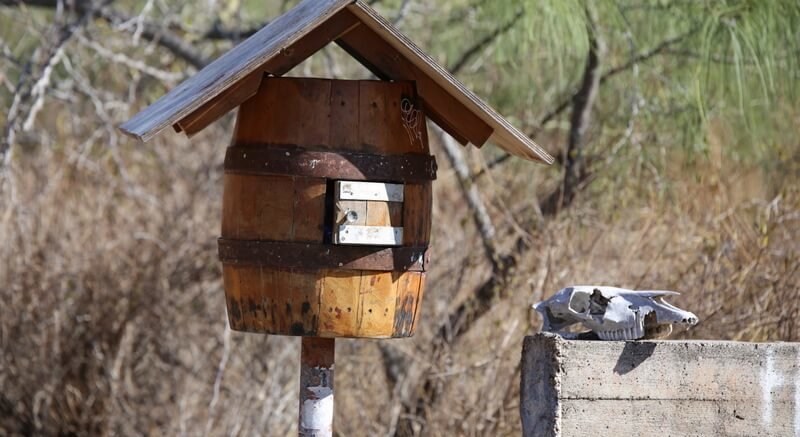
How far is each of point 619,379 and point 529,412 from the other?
0.30 meters

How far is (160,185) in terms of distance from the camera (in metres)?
6.79

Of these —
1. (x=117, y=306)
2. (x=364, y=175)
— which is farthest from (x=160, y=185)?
(x=364, y=175)

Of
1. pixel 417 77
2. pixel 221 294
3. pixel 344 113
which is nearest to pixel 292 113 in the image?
pixel 344 113

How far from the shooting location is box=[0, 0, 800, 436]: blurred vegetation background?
4805mm

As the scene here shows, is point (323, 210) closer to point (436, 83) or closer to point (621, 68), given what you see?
point (436, 83)

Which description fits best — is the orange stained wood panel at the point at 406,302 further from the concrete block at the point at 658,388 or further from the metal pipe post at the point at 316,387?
the concrete block at the point at 658,388

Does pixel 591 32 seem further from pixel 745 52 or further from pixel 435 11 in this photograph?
pixel 435 11

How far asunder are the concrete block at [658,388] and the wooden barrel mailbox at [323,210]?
54 centimetres

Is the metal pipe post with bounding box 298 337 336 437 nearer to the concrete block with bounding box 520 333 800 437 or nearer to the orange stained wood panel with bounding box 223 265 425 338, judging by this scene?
the orange stained wood panel with bounding box 223 265 425 338

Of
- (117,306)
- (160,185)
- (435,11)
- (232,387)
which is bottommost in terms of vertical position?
(232,387)

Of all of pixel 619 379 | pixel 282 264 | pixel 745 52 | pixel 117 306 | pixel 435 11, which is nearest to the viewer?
pixel 282 264

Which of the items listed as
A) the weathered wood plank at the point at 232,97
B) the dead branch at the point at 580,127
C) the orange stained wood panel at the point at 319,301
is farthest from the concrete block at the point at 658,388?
the dead branch at the point at 580,127

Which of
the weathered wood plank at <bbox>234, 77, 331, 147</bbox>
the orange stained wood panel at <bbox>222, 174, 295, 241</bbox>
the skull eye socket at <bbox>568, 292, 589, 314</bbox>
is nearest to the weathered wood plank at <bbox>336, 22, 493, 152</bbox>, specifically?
the weathered wood plank at <bbox>234, 77, 331, 147</bbox>

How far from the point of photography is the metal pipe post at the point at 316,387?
299 centimetres
